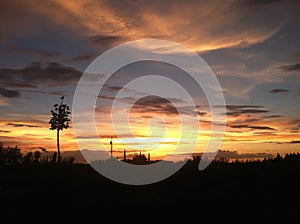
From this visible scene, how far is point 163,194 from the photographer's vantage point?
21234 millimetres

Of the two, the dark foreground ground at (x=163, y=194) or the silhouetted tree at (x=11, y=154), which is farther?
the silhouetted tree at (x=11, y=154)

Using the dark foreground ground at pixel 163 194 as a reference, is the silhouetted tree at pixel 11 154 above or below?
above

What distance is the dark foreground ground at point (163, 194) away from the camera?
56.2 ft

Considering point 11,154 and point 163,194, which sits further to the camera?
point 11,154

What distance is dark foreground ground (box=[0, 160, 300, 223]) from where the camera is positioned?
1712cm

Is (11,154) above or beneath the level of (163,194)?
above

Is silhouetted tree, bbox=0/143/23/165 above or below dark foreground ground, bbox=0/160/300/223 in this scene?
above

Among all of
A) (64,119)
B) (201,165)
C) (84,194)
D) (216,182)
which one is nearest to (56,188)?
(84,194)

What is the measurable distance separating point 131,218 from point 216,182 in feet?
31.1

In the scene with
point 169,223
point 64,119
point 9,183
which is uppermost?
point 64,119

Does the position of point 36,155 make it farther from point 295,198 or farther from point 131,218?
point 295,198

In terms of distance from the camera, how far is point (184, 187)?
939 inches

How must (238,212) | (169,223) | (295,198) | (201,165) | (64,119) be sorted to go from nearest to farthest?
(169,223) → (238,212) → (295,198) → (201,165) → (64,119)

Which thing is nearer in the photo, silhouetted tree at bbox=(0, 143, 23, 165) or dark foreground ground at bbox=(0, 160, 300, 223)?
dark foreground ground at bbox=(0, 160, 300, 223)
